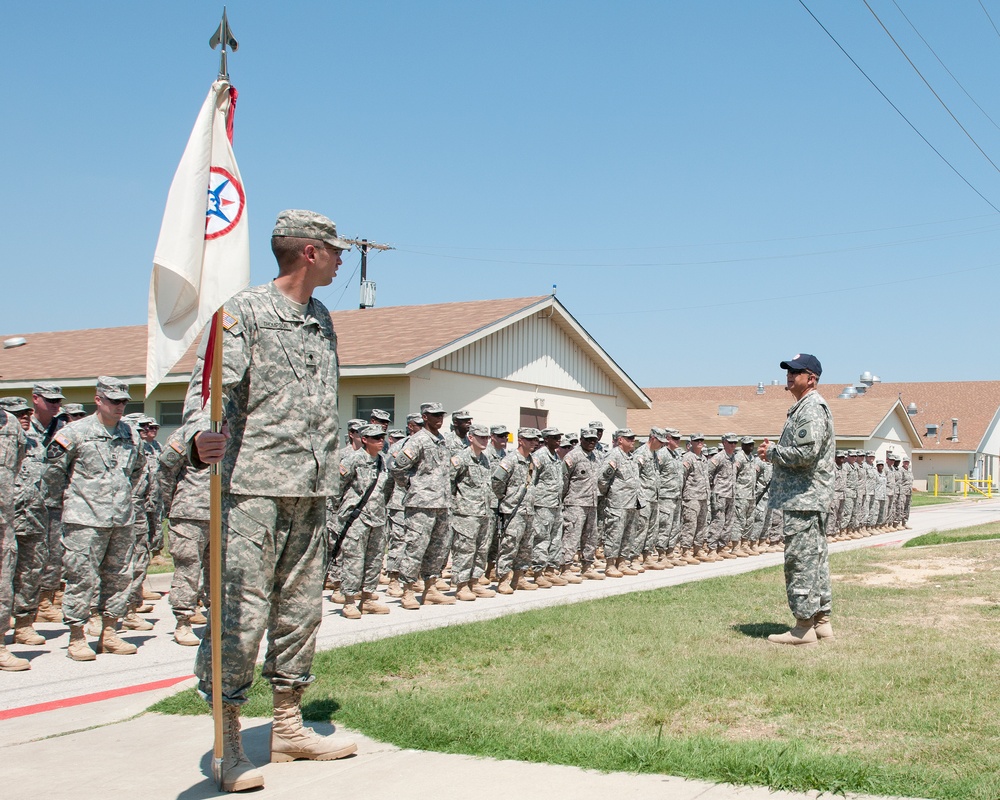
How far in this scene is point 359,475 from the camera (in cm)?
1143

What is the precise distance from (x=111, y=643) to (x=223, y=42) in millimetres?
5635

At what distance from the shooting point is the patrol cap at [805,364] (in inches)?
321

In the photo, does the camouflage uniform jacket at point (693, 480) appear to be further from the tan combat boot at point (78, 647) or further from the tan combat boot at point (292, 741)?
the tan combat boot at point (292, 741)

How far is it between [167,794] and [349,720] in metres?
1.31

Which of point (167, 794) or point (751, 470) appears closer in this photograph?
point (167, 794)

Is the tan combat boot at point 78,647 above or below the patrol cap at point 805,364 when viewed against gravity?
below

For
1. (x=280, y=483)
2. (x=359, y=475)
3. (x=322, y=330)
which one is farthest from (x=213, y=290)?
(x=359, y=475)

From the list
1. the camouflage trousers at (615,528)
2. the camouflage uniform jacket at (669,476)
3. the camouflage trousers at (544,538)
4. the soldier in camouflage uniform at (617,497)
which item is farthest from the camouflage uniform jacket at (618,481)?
the camouflage uniform jacket at (669,476)

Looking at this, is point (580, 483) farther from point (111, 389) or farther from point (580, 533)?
point (111, 389)

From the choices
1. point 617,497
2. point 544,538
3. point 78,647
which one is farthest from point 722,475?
point 78,647

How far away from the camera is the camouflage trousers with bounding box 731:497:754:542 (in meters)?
19.4

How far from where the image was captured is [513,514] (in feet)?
42.2

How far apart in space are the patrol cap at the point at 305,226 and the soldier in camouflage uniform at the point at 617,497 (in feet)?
34.6

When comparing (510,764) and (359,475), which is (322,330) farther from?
(359,475)
